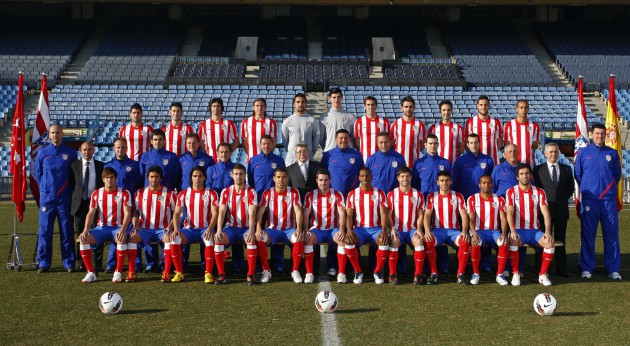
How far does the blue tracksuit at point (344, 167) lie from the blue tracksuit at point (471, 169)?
113cm

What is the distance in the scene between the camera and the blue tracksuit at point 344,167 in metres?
9.60

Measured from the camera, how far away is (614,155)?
31.3 ft

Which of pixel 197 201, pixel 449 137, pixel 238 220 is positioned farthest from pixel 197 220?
pixel 449 137

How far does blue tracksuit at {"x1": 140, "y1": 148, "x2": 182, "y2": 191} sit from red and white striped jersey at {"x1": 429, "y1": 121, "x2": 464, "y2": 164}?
3049mm

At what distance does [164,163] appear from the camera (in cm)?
973

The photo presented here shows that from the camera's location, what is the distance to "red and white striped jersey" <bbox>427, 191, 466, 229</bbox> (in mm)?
9172

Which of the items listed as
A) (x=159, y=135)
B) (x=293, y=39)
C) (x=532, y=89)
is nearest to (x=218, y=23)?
(x=293, y=39)

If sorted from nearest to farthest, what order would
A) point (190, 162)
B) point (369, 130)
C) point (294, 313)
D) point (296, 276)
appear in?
point (294, 313), point (296, 276), point (190, 162), point (369, 130)

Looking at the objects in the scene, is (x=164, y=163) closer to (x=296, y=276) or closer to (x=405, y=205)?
(x=296, y=276)

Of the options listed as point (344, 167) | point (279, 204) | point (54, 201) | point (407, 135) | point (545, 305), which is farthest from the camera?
point (407, 135)

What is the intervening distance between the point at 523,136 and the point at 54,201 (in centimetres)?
545

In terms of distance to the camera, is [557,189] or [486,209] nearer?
[486,209]

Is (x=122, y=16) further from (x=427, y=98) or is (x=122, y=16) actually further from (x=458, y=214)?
(x=458, y=214)

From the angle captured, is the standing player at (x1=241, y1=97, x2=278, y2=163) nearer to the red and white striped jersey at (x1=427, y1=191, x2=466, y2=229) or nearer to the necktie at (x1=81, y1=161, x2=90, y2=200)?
the necktie at (x1=81, y1=161, x2=90, y2=200)
